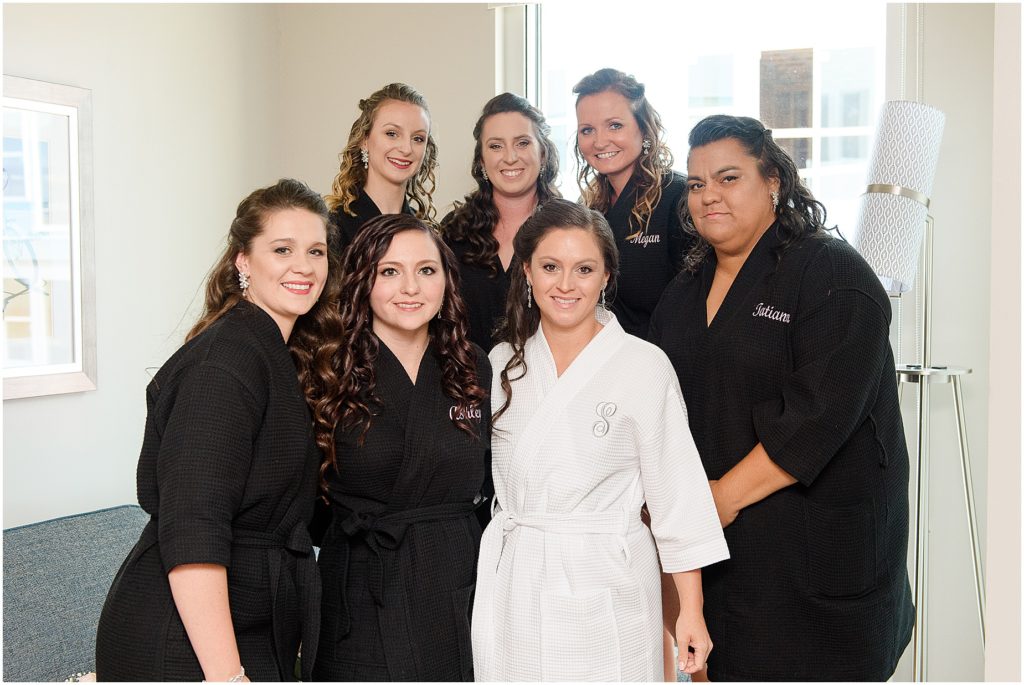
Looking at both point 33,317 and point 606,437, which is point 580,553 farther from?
point 33,317

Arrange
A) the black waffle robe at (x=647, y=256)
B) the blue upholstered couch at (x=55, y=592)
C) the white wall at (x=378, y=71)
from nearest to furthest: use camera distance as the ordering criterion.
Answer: the blue upholstered couch at (x=55, y=592) < the black waffle robe at (x=647, y=256) < the white wall at (x=378, y=71)

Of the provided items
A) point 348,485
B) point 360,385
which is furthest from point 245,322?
point 348,485

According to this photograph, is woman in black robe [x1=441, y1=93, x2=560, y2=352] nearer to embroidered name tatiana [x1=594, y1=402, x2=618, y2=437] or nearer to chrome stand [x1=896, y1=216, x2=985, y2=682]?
embroidered name tatiana [x1=594, y1=402, x2=618, y2=437]

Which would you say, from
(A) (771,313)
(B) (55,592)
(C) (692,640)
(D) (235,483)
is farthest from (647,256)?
(B) (55,592)

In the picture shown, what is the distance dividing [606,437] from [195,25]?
2578mm

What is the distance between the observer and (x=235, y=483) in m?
1.52

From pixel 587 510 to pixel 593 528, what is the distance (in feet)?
0.13

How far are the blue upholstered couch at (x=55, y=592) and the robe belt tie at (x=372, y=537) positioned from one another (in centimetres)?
93

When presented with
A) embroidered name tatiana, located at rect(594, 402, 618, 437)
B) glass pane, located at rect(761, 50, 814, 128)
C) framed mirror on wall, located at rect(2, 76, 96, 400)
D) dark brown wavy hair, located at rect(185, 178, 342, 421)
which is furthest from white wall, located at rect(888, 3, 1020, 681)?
framed mirror on wall, located at rect(2, 76, 96, 400)

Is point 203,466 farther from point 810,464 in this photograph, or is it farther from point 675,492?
point 810,464

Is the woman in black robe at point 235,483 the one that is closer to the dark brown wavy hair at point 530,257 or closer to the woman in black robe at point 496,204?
the dark brown wavy hair at point 530,257

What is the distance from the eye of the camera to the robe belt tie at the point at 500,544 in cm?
180

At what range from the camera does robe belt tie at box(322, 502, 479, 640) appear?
179 cm

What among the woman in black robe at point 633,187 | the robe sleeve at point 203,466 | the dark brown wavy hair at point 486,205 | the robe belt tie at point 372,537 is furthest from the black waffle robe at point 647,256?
the robe sleeve at point 203,466
